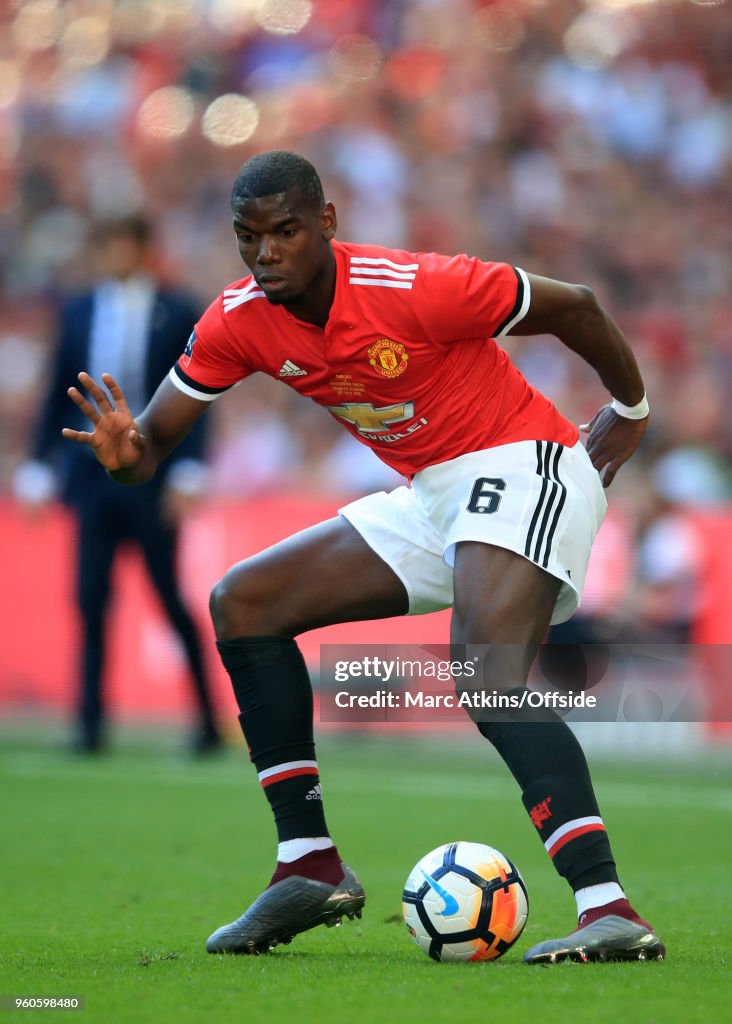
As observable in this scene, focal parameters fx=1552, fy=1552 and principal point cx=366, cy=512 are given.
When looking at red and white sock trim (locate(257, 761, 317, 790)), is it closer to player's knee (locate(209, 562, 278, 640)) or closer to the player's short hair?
player's knee (locate(209, 562, 278, 640))

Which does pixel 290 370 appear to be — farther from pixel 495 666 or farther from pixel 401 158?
pixel 401 158

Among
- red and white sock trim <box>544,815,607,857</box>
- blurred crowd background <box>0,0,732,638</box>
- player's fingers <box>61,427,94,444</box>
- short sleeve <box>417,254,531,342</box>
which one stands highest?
blurred crowd background <box>0,0,732,638</box>

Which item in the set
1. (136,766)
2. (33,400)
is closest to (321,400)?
(136,766)

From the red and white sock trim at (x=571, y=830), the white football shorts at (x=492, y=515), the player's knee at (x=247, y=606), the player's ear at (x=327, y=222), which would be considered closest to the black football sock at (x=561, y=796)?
the red and white sock trim at (x=571, y=830)

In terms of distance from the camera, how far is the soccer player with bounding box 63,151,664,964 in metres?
3.83

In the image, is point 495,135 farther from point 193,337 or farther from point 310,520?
point 193,337

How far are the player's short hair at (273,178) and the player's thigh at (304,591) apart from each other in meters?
0.98

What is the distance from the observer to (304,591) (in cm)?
428

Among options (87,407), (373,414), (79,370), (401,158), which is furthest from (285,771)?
(401,158)

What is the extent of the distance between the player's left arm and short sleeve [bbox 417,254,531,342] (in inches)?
1.9

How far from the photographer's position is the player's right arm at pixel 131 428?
13.9 ft

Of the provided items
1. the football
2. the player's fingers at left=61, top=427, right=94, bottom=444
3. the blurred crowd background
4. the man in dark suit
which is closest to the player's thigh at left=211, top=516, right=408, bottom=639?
the player's fingers at left=61, top=427, right=94, bottom=444

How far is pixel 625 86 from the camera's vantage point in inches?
541

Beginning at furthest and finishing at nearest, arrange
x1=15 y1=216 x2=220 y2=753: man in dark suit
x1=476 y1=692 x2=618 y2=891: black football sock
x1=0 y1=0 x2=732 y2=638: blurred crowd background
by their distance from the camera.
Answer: x1=0 y1=0 x2=732 y2=638: blurred crowd background < x1=15 y1=216 x2=220 y2=753: man in dark suit < x1=476 y1=692 x2=618 y2=891: black football sock
